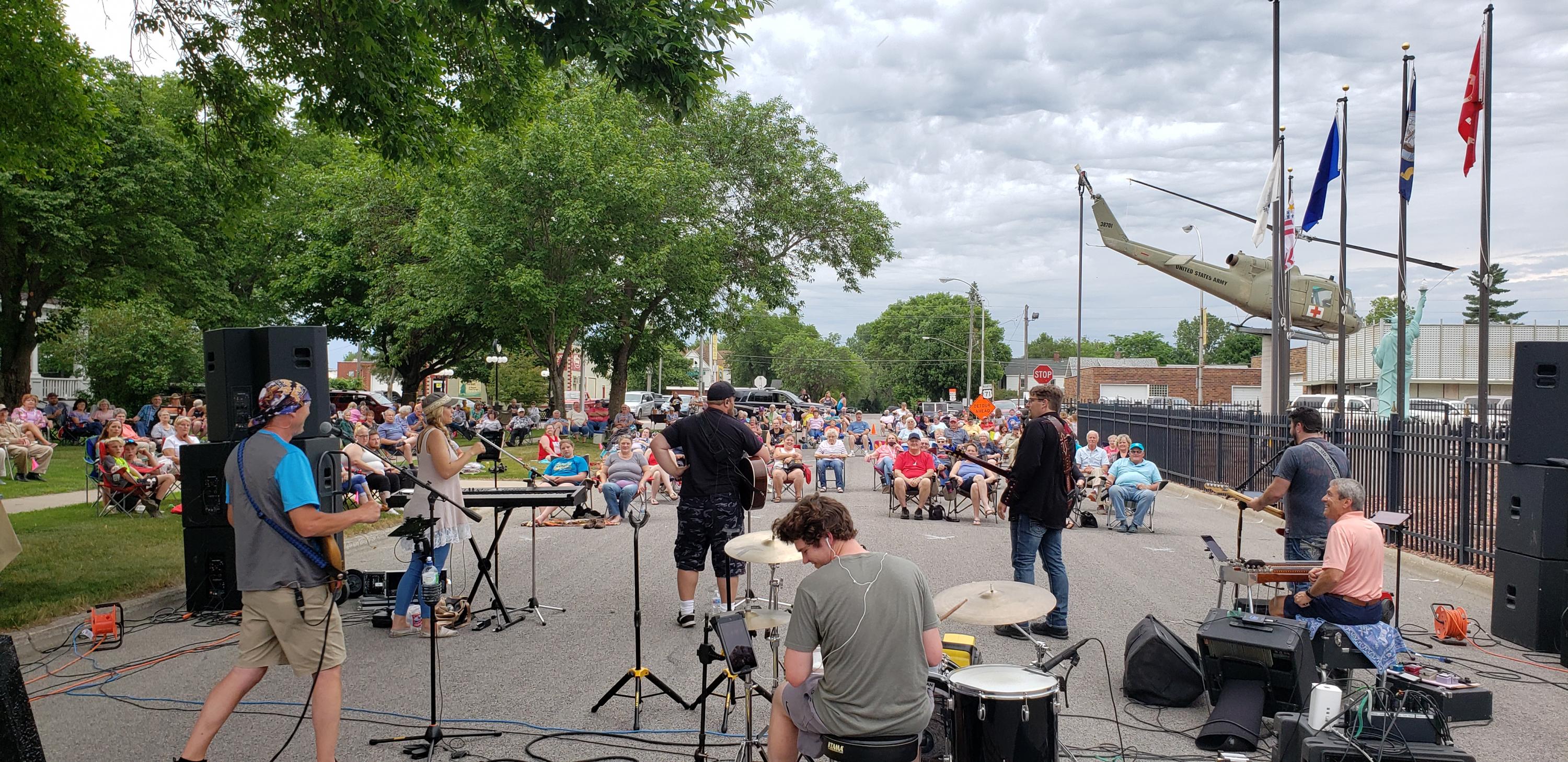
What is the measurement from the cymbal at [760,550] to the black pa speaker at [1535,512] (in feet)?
18.5

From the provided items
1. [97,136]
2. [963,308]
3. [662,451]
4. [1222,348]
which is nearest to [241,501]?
[662,451]

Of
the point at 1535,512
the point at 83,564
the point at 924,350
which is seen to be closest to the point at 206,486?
the point at 83,564

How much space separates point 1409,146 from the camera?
51.5ft

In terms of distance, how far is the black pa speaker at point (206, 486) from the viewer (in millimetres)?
8156

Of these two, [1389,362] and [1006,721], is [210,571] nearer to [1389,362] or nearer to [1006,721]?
[1006,721]

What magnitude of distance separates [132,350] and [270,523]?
1320 inches

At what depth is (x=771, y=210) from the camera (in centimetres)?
3919

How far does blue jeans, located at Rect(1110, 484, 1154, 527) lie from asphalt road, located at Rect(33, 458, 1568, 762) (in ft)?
8.51

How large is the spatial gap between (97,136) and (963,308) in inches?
3966

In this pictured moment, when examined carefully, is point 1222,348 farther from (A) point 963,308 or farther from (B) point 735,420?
(B) point 735,420

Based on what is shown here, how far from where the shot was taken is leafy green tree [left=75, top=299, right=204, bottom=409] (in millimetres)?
32344

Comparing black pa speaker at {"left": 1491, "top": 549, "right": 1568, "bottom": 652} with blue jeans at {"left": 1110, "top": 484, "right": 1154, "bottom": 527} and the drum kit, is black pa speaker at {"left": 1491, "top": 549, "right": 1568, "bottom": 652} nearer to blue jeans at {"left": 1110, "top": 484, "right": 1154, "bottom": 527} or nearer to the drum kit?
the drum kit

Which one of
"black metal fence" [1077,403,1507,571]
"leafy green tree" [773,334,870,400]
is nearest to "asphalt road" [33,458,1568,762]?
"black metal fence" [1077,403,1507,571]

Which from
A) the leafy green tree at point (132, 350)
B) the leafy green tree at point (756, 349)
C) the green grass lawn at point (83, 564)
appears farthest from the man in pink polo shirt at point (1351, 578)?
the leafy green tree at point (756, 349)
